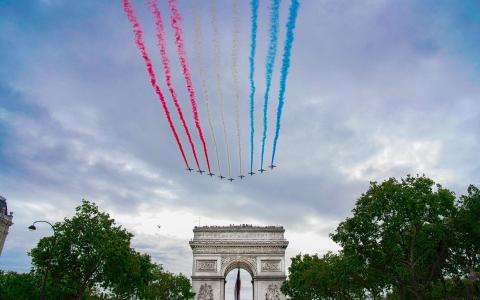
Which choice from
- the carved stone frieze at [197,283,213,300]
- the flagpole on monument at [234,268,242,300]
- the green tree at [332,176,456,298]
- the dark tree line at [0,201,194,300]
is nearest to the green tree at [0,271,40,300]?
the dark tree line at [0,201,194,300]

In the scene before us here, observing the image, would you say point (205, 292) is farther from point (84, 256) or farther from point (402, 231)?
point (402, 231)

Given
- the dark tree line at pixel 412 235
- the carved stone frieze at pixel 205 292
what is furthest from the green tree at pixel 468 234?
the carved stone frieze at pixel 205 292

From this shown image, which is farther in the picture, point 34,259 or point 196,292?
point 196,292

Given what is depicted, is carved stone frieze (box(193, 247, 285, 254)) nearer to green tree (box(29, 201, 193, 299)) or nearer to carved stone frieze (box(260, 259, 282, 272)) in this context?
carved stone frieze (box(260, 259, 282, 272))

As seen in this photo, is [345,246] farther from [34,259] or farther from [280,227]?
[280,227]

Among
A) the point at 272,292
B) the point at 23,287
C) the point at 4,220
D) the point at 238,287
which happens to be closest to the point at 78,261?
the point at 23,287

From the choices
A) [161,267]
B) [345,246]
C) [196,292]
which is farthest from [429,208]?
[161,267]

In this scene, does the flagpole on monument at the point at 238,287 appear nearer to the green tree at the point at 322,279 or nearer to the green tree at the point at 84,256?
the green tree at the point at 322,279
